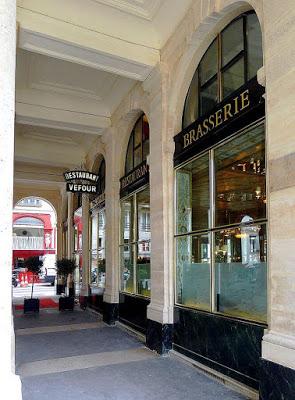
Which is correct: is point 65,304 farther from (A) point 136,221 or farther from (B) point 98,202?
(A) point 136,221

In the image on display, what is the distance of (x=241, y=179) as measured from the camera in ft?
18.4

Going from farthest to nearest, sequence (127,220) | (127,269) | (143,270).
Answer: (127,220) → (127,269) → (143,270)

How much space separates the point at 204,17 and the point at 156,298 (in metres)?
4.86

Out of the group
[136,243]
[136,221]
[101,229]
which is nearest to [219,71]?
[136,221]

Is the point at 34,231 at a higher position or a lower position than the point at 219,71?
lower

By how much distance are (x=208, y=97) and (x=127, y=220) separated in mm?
4491

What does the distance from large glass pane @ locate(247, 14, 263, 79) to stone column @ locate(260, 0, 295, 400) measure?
2.39ft

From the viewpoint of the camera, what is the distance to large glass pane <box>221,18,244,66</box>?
18.5 feet

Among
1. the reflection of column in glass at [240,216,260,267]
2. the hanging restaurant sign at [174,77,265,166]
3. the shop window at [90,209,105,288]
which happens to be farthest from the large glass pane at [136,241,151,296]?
the reflection of column in glass at [240,216,260,267]

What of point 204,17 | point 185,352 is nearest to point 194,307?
point 185,352

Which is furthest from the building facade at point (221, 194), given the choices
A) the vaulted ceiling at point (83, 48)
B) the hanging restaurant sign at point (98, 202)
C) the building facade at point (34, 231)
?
the building facade at point (34, 231)

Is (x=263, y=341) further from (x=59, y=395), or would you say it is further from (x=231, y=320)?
(x=59, y=395)

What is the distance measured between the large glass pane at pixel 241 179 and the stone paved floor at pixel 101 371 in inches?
90.1

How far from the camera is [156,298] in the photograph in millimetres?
7273
